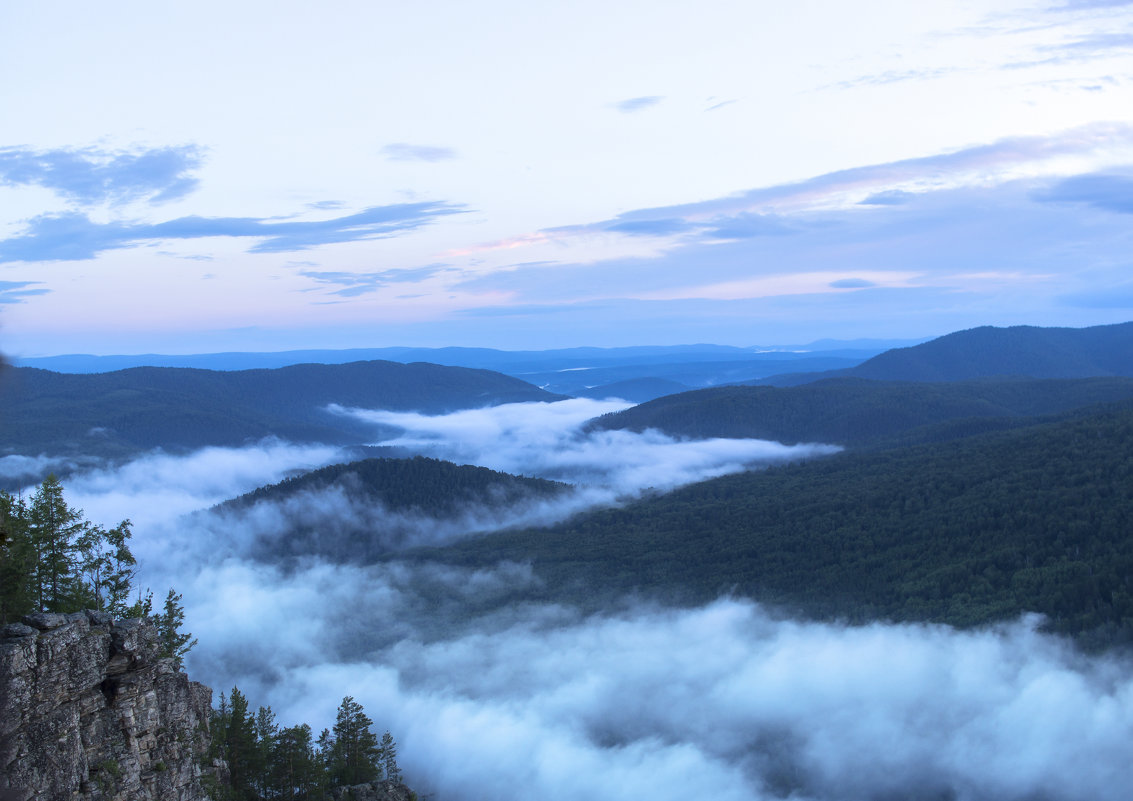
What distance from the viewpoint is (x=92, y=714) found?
101 feet

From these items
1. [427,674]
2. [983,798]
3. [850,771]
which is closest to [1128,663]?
[983,798]

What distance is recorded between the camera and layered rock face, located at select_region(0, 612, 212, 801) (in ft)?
90.1

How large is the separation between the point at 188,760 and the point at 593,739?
424 feet

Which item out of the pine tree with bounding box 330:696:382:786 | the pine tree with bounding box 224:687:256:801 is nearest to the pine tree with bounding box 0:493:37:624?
the pine tree with bounding box 224:687:256:801

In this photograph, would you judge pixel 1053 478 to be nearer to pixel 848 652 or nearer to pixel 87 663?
pixel 848 652

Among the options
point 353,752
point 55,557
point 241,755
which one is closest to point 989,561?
point 353,752

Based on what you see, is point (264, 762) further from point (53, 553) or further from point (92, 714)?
point (92, 714)

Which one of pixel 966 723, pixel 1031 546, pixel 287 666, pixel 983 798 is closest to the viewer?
pixel 983 798

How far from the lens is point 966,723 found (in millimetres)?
148625

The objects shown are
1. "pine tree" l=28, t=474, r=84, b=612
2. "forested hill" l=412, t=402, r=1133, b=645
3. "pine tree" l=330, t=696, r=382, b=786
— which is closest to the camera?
"pine tree" l=28, t=474, r=84, b=612

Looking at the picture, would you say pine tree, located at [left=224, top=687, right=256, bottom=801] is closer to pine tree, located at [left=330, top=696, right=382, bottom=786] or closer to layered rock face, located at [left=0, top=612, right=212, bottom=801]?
pine tree, located at [left=330, top=696, right=382, bottom=786]

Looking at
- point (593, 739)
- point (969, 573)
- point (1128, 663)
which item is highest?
point (969, 573)

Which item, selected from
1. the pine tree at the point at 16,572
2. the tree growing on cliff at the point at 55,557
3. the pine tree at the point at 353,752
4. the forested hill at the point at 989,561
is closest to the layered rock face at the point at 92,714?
the pine tree at the point at 16,572

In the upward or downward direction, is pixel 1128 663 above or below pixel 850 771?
above
